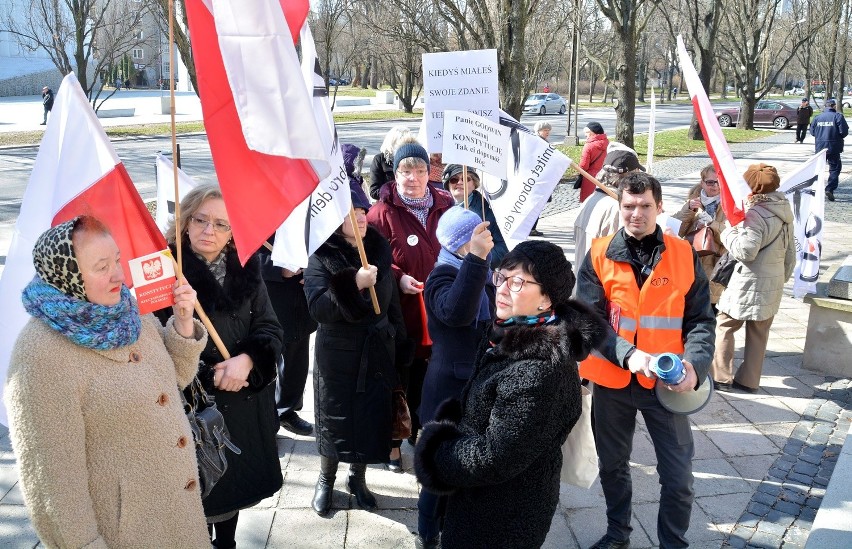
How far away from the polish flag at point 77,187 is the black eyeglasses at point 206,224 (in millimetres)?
369

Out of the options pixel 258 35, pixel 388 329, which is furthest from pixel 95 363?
pixel 388 329

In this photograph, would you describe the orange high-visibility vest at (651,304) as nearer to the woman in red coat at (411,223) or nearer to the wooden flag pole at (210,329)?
the woman in red coat at (411,223)

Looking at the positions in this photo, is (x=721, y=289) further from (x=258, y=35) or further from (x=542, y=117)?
(x=542, y=117)

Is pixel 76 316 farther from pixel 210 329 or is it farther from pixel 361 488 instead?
pixel 361 488

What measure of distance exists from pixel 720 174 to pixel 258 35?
3004mm

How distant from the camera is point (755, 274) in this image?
19.3 ft

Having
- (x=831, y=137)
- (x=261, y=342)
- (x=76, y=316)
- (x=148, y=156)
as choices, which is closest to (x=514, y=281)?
(x=261, y=342)

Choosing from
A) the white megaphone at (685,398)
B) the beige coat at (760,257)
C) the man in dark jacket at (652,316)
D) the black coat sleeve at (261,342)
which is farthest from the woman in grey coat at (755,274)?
the black coat sleeve at (261,342)

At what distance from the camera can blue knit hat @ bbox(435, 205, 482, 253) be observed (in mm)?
3594

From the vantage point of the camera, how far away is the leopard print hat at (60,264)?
225cm

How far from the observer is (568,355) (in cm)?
255

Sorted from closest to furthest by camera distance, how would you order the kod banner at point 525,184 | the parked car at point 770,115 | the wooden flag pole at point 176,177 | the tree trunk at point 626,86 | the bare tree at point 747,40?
the wooden flag pole at point 176,177, the kod banner at point 525,184, the tree trunk at point 626,86, the bare tree at point 747,40, the parked car at point 770,115

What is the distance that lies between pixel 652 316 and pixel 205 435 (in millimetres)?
2041

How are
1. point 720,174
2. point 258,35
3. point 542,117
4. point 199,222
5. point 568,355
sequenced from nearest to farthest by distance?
point 568,355
point 258,35
point 199,222
point 720,174
point 542,117
